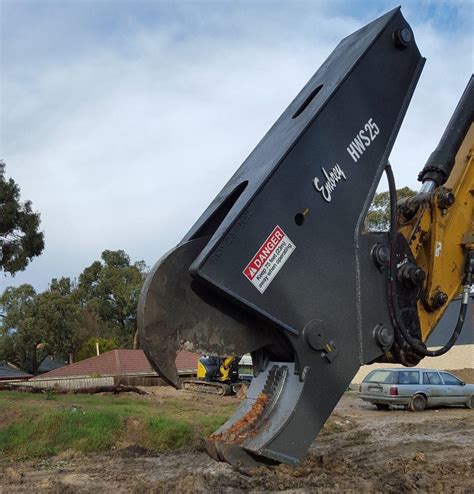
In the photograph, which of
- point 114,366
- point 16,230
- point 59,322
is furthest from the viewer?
point 59,322

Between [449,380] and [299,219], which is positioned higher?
[299,219]

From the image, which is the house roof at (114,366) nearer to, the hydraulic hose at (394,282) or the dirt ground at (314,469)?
the dirt ground at (314,469)

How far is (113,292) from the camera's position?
56688 millimetres

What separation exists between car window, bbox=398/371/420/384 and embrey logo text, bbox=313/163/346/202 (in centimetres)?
1469

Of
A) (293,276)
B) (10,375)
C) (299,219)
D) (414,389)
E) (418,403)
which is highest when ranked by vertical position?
(299,219)

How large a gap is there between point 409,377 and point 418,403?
751 millimetres

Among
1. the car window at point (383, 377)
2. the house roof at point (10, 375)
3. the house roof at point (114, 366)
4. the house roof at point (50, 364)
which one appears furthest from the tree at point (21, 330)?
the car window at point (383, 377)

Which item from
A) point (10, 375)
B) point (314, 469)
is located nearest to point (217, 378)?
point (314, 469)

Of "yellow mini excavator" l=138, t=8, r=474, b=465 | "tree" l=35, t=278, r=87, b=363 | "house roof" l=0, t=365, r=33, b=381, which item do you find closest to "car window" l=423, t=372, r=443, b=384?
"yellow mini excavator" l=138, t=8, r=474, b=465

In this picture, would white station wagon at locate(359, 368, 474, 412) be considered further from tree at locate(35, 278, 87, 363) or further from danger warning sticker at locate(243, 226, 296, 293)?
tree at locate(35, 278, 87, 363)

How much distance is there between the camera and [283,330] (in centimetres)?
358

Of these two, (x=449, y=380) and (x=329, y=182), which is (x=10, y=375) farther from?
(x=329, y=182)

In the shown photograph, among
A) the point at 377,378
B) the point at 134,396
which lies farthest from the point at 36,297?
the point at 377,378

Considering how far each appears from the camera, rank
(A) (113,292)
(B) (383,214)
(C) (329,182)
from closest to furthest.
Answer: (C) (329,182) → (B) (383,214) → (A) (113,292)
